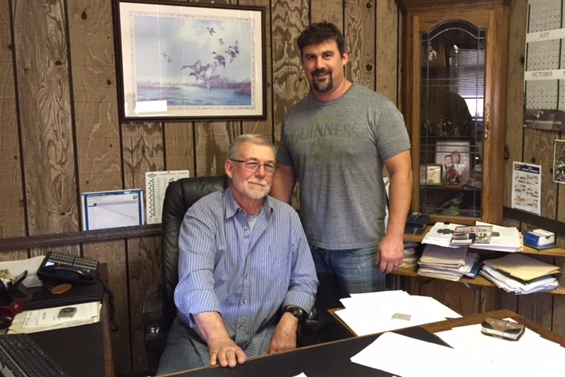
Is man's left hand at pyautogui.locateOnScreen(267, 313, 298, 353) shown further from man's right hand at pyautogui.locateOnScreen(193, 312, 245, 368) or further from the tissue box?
the tissue box

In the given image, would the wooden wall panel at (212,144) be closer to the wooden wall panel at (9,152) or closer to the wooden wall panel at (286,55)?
the wooden wall panel at (286,55)

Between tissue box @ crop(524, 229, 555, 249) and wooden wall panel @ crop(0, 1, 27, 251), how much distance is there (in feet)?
7.52

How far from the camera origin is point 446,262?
2.52m

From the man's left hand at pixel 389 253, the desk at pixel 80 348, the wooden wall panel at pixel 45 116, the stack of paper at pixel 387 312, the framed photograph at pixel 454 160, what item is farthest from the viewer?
the framed photograph at pixel 454 160

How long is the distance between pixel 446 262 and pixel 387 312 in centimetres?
103

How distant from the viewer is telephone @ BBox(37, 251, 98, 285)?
6.57 ft

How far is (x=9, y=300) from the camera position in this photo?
1.81 m

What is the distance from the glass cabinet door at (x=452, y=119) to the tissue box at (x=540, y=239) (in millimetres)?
347

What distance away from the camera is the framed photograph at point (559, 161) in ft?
7.82

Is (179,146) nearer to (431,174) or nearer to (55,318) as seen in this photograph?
(55,318)

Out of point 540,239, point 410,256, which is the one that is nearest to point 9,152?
point 410,256

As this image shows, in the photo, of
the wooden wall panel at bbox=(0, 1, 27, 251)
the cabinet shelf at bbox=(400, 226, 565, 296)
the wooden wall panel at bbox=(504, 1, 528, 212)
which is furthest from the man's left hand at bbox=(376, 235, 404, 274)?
the wooden wall panel at bbox=(0, 1, 27, 251)

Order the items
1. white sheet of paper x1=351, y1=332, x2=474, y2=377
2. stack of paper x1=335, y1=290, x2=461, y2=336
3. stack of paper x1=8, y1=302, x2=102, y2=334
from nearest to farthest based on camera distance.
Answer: white sheet of paper x1=351, y1=332, x2=474, y2=377
stack of paper x1=335, y1=290, x2=461, y2=336
stack of paper x1=8, y1=302, x2=102, y2=334

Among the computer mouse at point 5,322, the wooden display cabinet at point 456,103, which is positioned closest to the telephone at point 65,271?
the computer mouse at point 5,322
